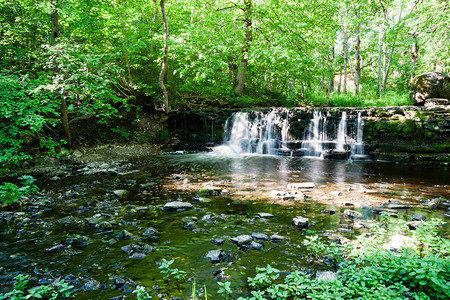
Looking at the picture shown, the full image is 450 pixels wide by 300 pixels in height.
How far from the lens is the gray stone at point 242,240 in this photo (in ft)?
11.5

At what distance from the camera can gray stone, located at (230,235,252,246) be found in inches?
138

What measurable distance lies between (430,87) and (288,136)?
27.9 ft

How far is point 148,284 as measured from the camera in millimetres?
2670

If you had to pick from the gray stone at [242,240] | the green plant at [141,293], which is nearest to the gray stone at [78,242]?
the green plant at [141,293]

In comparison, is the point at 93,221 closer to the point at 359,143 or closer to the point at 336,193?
the point at 336,193

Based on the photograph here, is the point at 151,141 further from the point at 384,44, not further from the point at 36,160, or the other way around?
the point at 384,44

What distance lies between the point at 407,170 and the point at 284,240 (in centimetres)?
840

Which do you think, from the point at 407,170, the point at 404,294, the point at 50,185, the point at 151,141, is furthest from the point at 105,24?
the point at 407,170

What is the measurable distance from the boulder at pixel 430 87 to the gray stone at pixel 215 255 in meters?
16.5

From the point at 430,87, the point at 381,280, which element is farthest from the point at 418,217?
the point at 430,87

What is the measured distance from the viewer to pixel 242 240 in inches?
139

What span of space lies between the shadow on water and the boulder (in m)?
8.48

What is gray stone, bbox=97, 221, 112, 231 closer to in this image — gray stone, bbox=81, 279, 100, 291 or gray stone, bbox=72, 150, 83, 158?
gray stone, bbox=81, 279, 100, 291

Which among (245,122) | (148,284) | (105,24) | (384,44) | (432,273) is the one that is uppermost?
(384,44)
